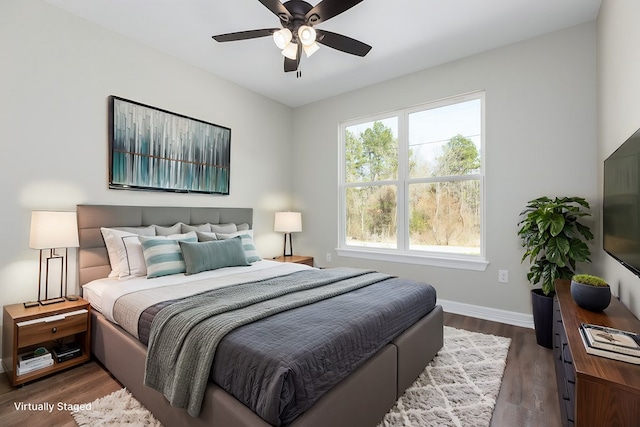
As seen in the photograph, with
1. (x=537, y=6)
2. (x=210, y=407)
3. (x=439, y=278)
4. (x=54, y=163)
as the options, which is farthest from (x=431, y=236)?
(x=54, y=163)

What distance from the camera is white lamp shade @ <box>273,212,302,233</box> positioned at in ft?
14.3

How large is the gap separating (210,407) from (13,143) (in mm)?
2487

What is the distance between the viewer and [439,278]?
359 cm

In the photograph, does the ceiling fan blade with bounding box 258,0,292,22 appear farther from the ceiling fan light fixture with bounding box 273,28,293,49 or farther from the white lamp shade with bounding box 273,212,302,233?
the white lamp shade with bounding box 273,212,302,233


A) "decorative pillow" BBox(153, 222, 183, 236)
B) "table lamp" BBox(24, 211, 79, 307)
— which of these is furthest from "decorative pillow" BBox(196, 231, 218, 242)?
"table lamp" BBox(24, 211, 79, 307)

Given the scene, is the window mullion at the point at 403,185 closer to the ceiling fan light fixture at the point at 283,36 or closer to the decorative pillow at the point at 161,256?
the ceiling fan light fixture at the point at 283,36

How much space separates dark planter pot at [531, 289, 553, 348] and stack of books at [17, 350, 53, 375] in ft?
12.5

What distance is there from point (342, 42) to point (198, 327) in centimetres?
216

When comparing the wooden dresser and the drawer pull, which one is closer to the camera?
the wooden dresser

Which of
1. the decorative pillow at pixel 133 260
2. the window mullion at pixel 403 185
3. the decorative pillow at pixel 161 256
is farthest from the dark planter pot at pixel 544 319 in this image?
the decorative pillow at pixel 133 260

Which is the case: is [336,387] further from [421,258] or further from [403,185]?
[403,185]

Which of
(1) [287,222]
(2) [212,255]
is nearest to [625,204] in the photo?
(2) [212,255]

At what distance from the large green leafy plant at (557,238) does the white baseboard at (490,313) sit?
0.56 metres

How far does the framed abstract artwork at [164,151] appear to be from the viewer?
289 centimetres
